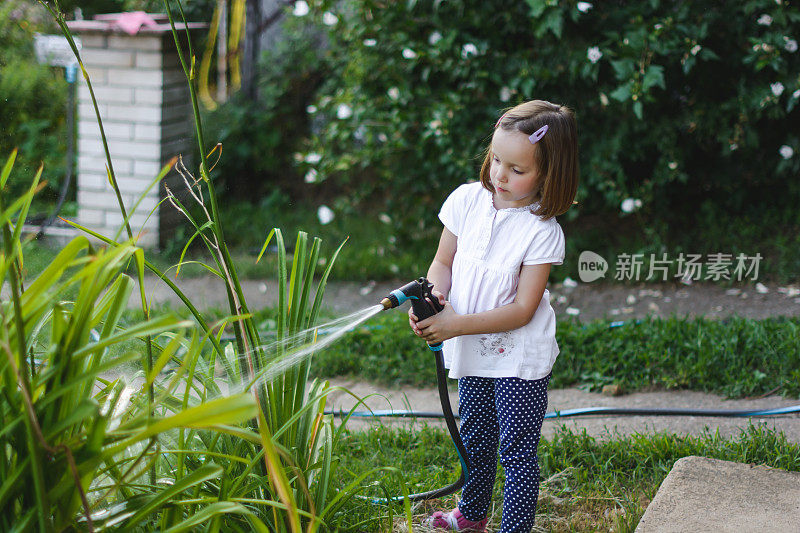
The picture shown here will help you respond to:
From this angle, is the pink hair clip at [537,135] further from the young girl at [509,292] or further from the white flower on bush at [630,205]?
the white flower on bush at [630,205]

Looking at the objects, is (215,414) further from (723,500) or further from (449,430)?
(723,500)

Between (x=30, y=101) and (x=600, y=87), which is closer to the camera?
(x=600, y=87)

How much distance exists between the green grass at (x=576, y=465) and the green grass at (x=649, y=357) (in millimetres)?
419

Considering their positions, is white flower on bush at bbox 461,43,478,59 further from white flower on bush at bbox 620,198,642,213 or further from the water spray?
the water spray

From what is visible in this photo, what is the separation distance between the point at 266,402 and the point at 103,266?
57 centimetres

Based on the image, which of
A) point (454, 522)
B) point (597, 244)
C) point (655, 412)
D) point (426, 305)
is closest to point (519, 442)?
point (454, 522)

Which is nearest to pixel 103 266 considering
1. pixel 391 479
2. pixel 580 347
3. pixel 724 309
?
pixel 391 479

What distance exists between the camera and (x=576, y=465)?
7.94 feet

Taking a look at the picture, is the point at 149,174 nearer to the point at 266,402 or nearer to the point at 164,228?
the point at 164,228

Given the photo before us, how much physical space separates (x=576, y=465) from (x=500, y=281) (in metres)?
0.79

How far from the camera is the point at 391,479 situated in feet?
7.43

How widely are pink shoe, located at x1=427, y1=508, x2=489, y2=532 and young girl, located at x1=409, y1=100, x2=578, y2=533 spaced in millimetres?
55

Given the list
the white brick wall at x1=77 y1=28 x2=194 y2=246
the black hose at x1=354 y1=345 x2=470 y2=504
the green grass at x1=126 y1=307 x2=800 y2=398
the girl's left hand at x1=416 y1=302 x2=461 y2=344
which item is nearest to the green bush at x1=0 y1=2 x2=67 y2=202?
the white brick wall at x1=77 y1=28 x2=194 y2=246

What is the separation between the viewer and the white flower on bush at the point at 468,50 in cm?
397
